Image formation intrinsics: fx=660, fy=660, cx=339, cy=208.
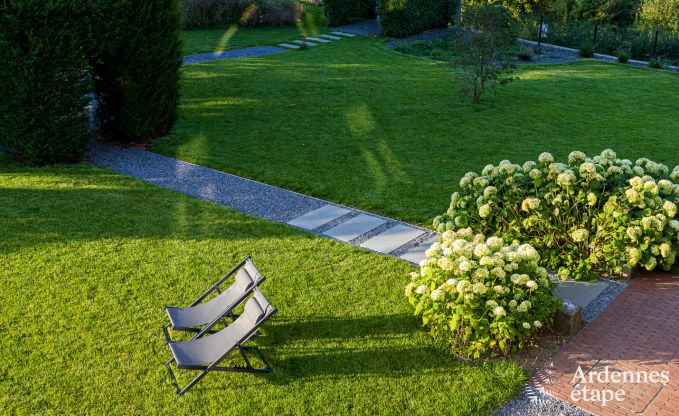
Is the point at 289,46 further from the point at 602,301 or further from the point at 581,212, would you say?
the point at 602,301

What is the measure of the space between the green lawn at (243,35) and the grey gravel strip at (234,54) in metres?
0.42

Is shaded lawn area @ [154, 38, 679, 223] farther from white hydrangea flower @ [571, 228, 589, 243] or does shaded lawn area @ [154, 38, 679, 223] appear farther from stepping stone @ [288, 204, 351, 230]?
white hydrangea flower @ [571, 228, 589, 243]

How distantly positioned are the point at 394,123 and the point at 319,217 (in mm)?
5540

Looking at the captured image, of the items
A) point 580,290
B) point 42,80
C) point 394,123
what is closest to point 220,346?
point 580,290

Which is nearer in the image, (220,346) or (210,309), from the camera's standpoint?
(220,346)

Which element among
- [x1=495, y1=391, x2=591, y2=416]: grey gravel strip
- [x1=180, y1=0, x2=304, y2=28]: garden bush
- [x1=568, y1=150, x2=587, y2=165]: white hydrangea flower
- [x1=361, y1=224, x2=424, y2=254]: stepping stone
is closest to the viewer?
[x1=495, y1=391, x2=591, y2=416]: grey gravel strip

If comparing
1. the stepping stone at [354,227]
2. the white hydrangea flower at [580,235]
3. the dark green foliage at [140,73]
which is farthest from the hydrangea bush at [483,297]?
the dark green foliage at [140,73]

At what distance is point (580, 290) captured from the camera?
24.0 ft

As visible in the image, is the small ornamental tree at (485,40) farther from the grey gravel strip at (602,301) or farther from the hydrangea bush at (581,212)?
the grey gravel strip at (602,301)

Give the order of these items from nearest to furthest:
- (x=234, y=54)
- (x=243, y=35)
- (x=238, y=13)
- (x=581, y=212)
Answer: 1. (x=581, y=212)
2. (x=234, y=54)
3. (x=243, y=35)
4. (x=238, y=13)

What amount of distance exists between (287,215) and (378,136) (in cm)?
448

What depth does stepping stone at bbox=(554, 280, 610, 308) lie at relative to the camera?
23.4 ft

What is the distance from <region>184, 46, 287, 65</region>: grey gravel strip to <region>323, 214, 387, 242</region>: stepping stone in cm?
1273

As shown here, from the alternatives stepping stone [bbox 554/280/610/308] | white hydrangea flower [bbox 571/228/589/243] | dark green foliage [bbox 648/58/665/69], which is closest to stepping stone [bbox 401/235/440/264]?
stepping stone [bbox 554/280/610/308]
